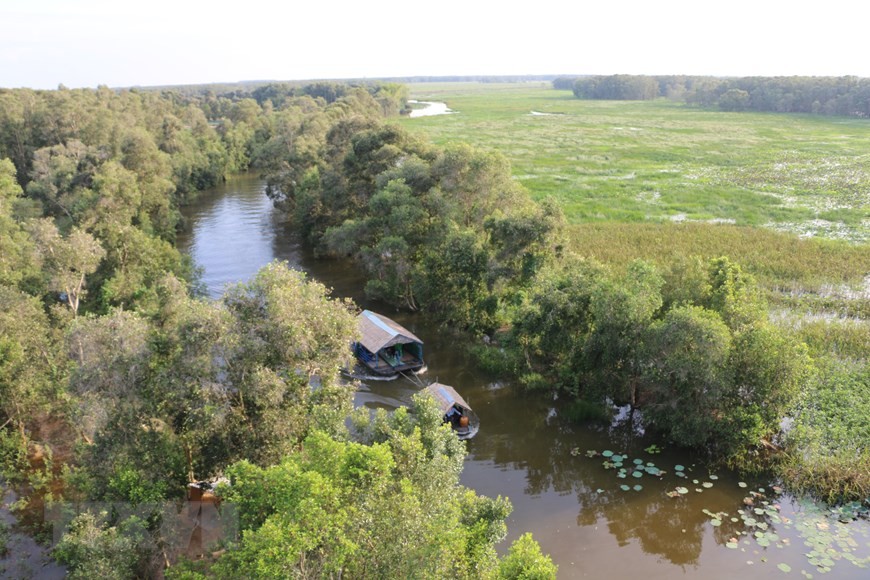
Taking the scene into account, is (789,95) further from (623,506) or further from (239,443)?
(239,443)

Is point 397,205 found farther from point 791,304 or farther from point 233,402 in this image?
point 791,304

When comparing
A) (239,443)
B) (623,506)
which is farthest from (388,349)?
(239,443)

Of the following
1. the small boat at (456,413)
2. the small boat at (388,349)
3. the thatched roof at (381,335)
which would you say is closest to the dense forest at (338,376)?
the small boat at (388,349)

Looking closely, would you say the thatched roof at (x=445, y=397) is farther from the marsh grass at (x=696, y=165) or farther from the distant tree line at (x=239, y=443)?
the marsh grass at (x=696, y=165)

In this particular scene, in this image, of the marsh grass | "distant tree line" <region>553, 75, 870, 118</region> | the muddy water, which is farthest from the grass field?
the muddy water

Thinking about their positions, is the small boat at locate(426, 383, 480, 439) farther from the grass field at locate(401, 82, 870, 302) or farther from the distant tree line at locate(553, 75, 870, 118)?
the distant tree line at locate(553, 75, 870, 118)
